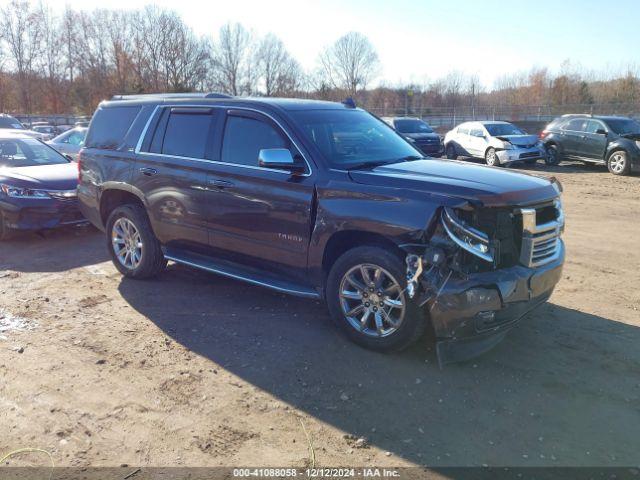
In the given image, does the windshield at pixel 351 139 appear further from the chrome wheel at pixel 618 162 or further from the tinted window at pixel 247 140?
the chrome wheel at pixel 618 162

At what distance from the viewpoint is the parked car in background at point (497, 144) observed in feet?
58.2

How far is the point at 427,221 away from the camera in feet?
12.4

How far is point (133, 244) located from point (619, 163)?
50.2 feet

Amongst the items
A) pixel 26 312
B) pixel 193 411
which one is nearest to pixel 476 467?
pixel 193 411

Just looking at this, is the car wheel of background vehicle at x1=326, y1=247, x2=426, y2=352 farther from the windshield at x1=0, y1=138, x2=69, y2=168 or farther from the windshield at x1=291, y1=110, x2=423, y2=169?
the windshield at x1=0, y1=138, x2=69, y2=168

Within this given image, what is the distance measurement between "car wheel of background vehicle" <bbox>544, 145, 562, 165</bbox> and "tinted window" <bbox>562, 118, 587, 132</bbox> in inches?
30.2

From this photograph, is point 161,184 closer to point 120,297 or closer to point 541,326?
point 120,297

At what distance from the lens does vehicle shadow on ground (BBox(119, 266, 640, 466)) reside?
10.4 feet

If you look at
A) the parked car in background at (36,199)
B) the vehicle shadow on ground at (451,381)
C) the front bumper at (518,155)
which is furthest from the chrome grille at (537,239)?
the front bumper at (518,155)

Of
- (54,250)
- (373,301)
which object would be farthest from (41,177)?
(373,301)

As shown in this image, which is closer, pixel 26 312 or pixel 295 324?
pixel 295 324

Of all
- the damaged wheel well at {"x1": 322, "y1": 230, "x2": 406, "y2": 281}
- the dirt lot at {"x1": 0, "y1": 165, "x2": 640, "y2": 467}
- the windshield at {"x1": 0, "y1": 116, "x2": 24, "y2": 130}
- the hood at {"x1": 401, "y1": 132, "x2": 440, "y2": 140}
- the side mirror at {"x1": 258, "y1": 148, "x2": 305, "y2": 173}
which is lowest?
the dirt lot at {"x1": 0, "y1": 165, "x2": 640, "y2": 467}

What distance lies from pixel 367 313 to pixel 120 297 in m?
2.93

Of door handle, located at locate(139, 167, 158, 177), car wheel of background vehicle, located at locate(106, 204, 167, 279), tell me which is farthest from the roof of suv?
car wheel of background vehicle, located at locate(106, 204, 167, 279)
